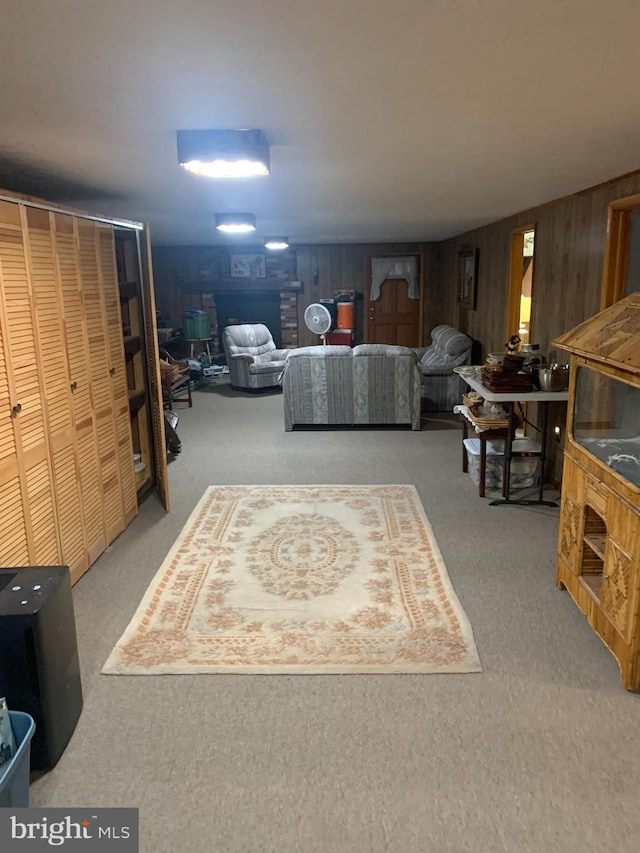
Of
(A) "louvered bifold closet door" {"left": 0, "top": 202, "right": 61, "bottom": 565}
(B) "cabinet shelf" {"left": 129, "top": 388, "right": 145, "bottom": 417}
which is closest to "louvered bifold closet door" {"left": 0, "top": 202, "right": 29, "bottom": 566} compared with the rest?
(A) "louvered bifold closet door" {"left": 0, "top": 202, "right": 61, "bottom": 565}

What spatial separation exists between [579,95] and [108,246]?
2.77 m

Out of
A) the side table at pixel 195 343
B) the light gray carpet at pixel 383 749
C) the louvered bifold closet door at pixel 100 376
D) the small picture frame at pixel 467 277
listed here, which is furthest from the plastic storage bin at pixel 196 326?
the light gray carpet at pixel 383 749

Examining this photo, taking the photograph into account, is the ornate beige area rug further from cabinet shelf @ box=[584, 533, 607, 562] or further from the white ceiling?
the white ceiling

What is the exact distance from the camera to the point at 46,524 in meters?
2.82

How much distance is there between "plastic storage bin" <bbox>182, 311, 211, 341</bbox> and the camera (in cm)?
945

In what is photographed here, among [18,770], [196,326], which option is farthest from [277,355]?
[18,770]

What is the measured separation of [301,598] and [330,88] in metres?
2.22

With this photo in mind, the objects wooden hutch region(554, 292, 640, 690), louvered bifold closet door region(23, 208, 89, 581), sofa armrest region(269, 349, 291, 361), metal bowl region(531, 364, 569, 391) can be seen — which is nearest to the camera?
wooden hutch region(554, 292, 640, 690)

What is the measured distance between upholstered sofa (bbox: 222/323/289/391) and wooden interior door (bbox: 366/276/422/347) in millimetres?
2023

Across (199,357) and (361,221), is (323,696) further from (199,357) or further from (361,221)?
(199,357)

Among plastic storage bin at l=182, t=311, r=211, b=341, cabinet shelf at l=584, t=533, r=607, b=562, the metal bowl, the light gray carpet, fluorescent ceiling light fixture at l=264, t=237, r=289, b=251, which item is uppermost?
fluorescent ceiling light fixture at l=264, t=237, r=289, b=251

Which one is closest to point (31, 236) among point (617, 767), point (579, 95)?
point (579, 95)

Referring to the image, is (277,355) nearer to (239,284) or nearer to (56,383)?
(239,284)

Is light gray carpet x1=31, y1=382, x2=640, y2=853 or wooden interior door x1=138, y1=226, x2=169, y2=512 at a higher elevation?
wooden interior door x1=138, y1=226, x2=169, y2=512
